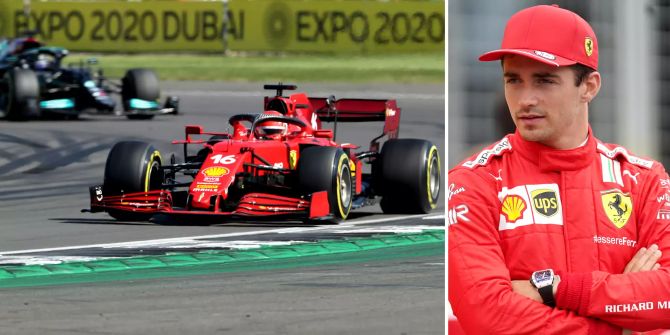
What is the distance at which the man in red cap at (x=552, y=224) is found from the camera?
302 centimetres

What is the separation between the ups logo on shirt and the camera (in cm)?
302

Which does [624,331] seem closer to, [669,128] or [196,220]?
[669,128]

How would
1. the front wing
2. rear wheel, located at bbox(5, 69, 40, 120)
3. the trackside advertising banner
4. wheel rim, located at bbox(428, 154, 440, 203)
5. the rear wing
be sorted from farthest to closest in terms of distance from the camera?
the trackside advertising banner, rear wheel, located at bbox(5, 69, 40, 120), the rear wing, wheel rim, located at bbox(428, 154, 440, 203), the front wing

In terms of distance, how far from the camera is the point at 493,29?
17.3ft

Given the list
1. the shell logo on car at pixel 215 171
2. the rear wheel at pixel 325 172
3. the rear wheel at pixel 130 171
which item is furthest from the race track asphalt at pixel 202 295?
the rear wheel at pixel 325 172

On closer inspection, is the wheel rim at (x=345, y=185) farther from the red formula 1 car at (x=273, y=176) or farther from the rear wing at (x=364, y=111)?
the rear wing at (x=364, y=111)

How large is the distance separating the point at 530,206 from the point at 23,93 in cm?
2164

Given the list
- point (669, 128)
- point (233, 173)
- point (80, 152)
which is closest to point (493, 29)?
point (669, 128)

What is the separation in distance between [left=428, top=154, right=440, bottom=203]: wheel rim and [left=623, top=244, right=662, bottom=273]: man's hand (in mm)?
10419

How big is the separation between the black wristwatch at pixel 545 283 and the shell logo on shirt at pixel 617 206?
178 mm

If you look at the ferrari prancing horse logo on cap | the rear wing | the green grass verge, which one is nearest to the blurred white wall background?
the ferrari prancing horse logo on cap

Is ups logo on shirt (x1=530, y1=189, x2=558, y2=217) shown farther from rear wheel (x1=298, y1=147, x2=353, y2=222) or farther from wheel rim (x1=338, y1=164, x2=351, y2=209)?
wheel rim (x1=338, y1=164, x2=351, y2=209)

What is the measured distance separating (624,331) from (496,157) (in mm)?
455

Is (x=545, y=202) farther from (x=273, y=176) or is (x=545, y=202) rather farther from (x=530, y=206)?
(x=273, y=176)
